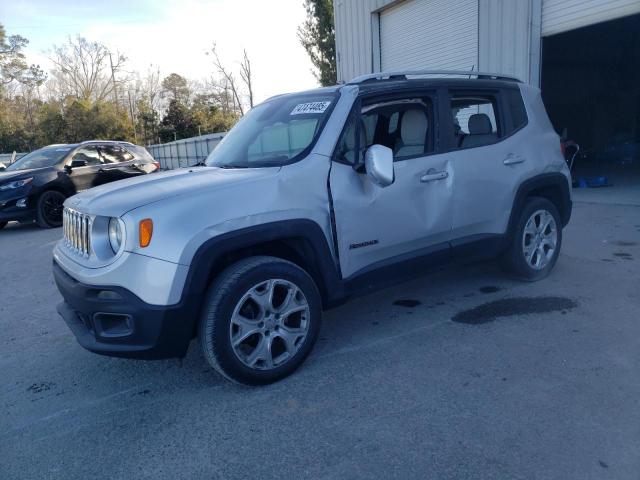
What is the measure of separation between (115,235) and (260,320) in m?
0.96

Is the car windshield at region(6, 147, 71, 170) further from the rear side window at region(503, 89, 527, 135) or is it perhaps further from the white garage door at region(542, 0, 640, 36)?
the white garage door at region(542, 0, 640, 36)

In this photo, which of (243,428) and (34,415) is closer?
(243,428)

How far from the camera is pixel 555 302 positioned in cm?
419

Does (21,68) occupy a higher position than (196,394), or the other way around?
(21,68)

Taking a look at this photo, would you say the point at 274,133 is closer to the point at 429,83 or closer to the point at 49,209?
the point at 429,83

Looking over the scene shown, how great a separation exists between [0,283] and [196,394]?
13.9 ft

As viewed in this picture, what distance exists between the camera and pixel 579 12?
8.40 m

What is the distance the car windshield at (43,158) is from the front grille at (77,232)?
784 cm

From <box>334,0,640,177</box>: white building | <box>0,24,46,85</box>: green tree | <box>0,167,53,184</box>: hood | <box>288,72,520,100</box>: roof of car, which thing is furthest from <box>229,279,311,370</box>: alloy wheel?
<box>0,24,46,85</box>: green tree

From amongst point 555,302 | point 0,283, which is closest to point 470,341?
point 555,302

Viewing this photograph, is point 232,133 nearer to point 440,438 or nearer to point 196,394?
point 196,394

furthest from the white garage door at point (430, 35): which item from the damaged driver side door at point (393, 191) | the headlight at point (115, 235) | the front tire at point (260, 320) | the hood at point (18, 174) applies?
the headlight at point (115, 235)

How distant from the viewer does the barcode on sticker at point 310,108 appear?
11.4 feet

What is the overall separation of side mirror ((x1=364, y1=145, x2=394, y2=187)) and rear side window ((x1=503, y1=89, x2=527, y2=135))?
5.81 ft
